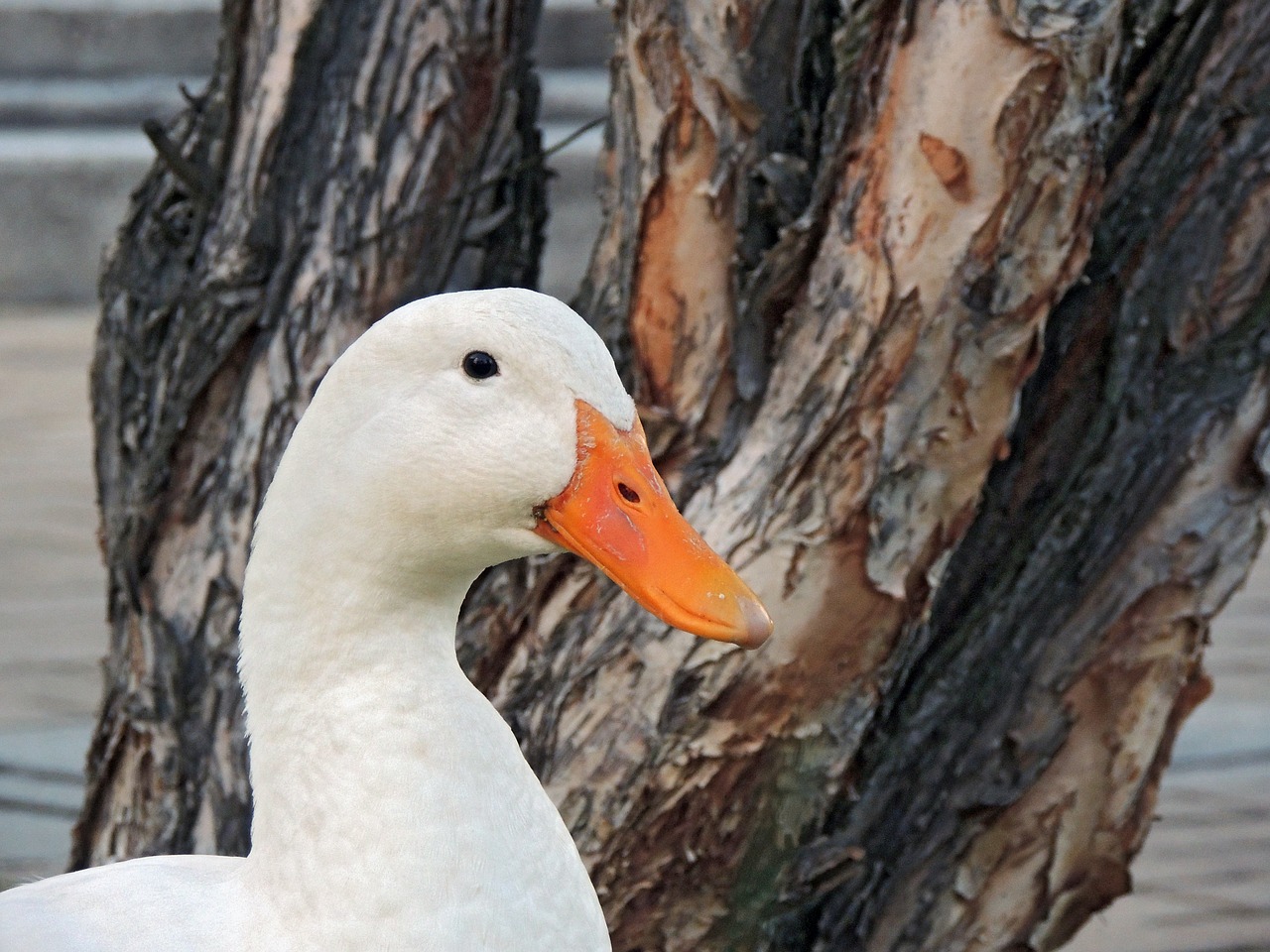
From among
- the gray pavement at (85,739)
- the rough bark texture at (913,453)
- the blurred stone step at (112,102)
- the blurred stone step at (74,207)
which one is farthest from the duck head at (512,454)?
the blurred stone step at (112,102)

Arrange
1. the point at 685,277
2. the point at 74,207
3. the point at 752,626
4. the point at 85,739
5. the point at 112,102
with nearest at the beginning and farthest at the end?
1. the point at 752,626
2. the point at 685,277
3. the point at 85,739
4. the point at 74,207
5. the point at 112,102

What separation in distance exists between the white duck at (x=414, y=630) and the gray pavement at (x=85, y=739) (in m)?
1.72

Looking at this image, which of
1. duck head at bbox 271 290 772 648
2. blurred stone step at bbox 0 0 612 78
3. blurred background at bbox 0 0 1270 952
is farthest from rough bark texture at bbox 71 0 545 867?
blurred stone step at bbox 0 0 612 78

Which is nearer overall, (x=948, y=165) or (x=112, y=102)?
(x=948, y=165)

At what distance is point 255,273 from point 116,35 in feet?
23.2

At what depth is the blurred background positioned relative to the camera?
3449 mm

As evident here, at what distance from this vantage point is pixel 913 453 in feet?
6.93

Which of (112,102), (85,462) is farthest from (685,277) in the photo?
(112,102)

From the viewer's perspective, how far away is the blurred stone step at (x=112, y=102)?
883 cm

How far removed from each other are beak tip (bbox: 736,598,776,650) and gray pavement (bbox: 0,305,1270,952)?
1758 mm

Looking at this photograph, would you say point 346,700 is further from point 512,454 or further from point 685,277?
point 685,277

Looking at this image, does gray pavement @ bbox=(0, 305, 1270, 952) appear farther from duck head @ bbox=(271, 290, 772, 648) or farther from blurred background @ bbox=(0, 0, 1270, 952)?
duck head @ bbox=(271, 290, 772, 648)

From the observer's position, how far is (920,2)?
2.05 m

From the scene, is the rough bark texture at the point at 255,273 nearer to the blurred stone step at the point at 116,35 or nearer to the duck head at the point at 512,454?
the duck head at the point at 512,454
